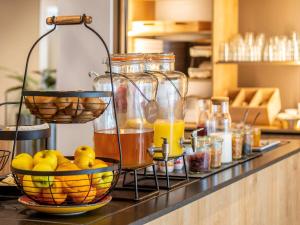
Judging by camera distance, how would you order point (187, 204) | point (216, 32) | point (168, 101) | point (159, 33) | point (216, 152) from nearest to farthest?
point (187, 204) < point (168, 101) < point (216, 152) < point (216, 32) < point (159, 33)

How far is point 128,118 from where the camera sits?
2.37 metres

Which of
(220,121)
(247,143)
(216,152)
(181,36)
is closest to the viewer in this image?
(216,152)

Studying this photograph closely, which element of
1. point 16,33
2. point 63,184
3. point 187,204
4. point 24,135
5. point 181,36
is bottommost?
point 187,204

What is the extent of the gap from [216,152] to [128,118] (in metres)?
0.70

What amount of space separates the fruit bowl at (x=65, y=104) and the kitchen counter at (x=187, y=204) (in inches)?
11.4

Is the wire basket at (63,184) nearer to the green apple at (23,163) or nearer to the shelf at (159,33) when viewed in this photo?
the green apple at (23,163)

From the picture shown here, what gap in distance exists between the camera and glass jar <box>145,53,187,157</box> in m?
2.54

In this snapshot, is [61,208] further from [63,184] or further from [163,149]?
[163,149]

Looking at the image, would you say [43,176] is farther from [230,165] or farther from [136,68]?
[230,165]

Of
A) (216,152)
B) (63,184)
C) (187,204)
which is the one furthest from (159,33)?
(63,184)

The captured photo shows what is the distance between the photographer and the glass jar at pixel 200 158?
2822 millimetres

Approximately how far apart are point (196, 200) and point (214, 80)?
3.66m

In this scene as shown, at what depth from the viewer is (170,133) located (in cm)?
254

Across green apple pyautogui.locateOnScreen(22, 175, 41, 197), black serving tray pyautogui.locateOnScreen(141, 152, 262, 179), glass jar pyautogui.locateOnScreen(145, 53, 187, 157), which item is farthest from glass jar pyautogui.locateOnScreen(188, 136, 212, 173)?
green apple pyautogui.locateOnScreen(22, 175, 41, 197)
